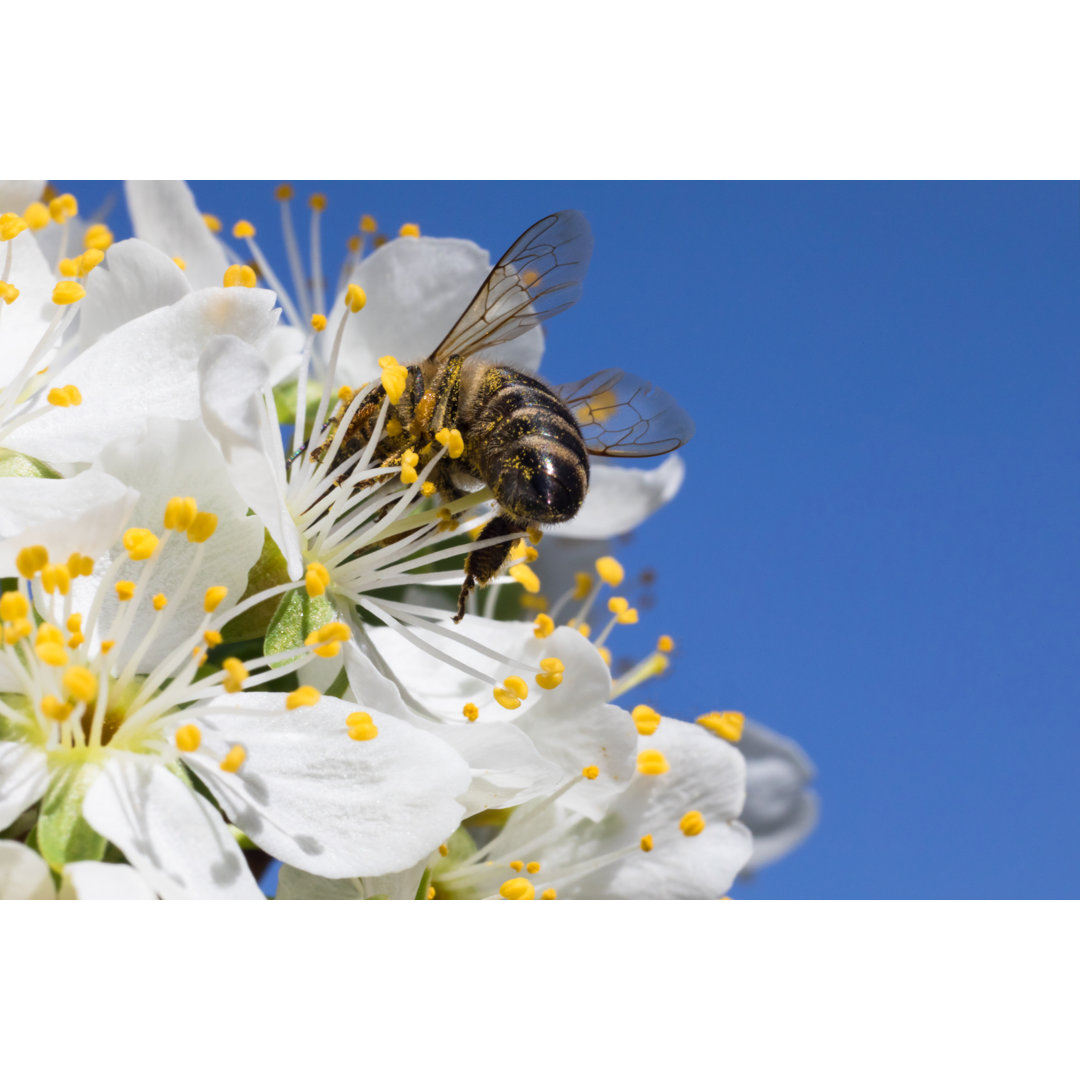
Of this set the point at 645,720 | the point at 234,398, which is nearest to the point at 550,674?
the point at 645,720

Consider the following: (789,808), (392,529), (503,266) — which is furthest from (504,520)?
(789,808)

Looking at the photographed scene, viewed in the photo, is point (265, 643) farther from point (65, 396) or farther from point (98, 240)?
point (98, 240)

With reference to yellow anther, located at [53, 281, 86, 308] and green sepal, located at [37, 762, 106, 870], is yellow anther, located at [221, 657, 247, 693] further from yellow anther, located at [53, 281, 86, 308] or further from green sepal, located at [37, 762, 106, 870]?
yellow anther, located at [53, 281, 86, 308]

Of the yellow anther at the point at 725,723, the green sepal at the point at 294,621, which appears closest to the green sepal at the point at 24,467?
the green sepal at the point at 294,621

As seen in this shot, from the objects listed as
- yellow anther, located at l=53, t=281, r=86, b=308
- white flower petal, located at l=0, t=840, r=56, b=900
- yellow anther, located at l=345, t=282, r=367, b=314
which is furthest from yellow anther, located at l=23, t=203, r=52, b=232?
white flower petal, located at l=0, t=840, r=56, b=900
